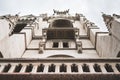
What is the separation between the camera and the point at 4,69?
9.70 meters

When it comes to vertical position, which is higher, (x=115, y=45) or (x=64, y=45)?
(x=115, y=45)

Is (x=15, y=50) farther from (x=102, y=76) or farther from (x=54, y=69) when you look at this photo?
(x=102, y=76)

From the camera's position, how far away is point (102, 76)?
27.6 feet

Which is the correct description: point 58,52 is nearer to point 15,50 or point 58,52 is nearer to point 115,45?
point 15,50

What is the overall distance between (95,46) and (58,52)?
3554 millimetres

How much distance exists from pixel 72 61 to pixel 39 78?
7.36 feet

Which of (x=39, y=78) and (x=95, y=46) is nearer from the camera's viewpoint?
(x=39, y=78)

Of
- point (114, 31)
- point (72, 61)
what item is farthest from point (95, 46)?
point (72, 61)

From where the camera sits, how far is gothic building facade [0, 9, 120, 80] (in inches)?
333

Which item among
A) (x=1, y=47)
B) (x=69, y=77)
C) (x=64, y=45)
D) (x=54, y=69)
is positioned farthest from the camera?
(x=64, y=45)

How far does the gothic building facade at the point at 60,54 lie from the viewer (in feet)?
27.8

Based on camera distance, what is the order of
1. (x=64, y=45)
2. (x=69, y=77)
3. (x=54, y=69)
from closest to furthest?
(x=69, y=77), (x=54, y=69), (x=64, y=45)

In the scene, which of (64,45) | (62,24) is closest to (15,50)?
(64,45)

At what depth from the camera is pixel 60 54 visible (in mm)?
19000
